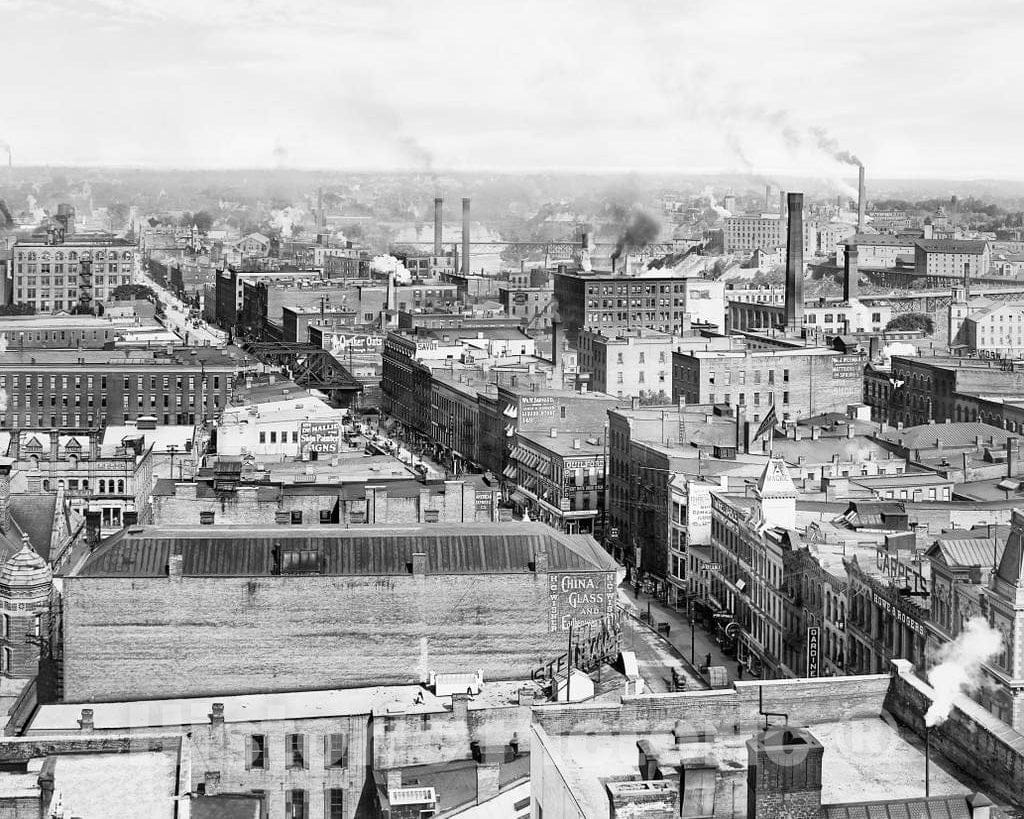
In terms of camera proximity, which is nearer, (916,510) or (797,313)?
(916,510)

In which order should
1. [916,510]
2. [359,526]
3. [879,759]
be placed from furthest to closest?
1. [916,510]
2. [359,526]
3. [879,759]

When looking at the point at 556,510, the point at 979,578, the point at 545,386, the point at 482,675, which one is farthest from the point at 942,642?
the point at 545,386

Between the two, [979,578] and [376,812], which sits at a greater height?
[979,578]

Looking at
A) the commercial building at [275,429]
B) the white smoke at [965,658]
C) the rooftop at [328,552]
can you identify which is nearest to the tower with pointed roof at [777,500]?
the rooftop at [328,552]

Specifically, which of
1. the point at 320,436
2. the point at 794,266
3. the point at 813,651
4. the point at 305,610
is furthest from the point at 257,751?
the point at 794,266

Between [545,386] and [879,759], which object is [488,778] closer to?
[879,759]

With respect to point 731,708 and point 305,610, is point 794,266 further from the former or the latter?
point 731,708
